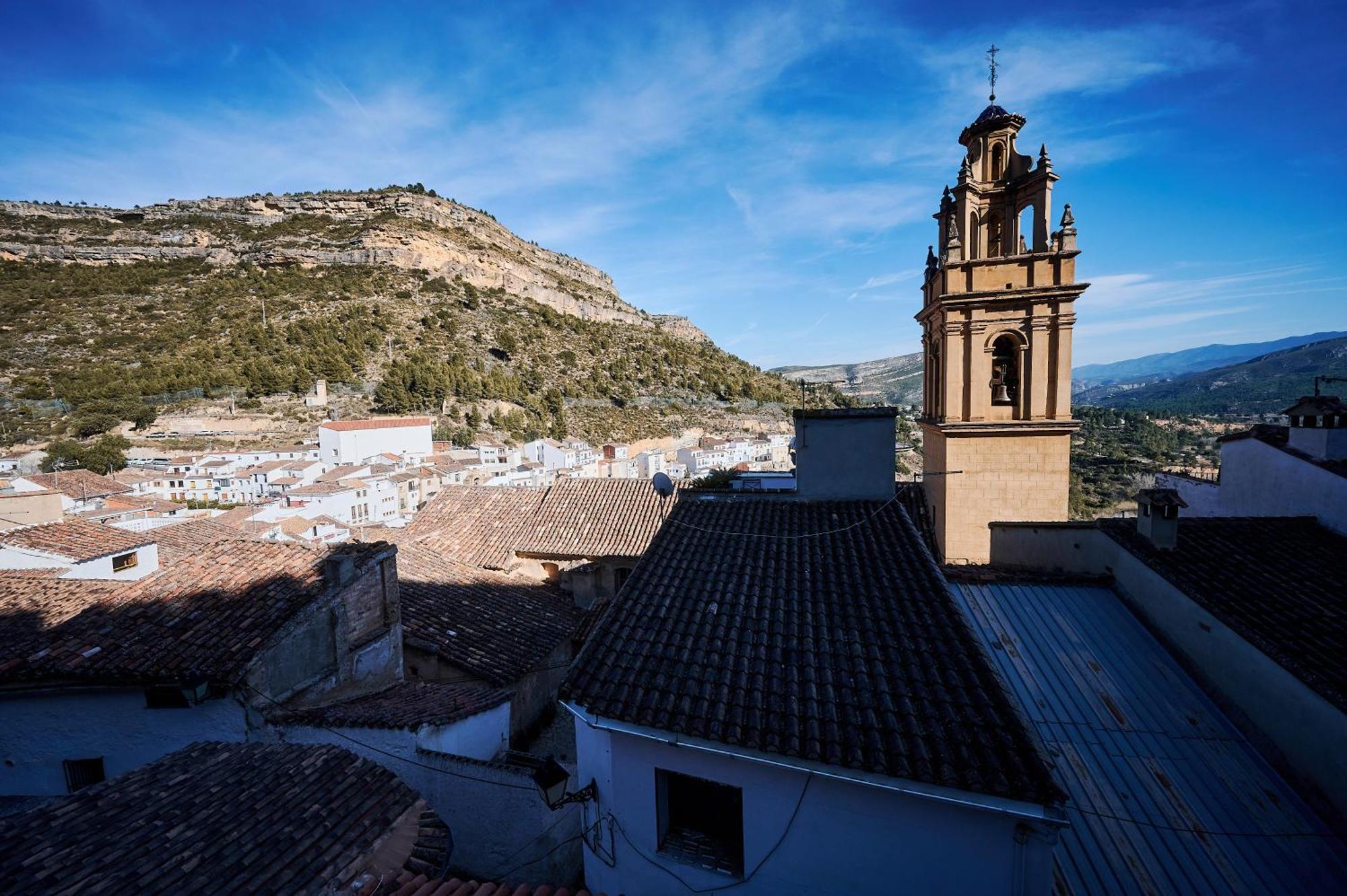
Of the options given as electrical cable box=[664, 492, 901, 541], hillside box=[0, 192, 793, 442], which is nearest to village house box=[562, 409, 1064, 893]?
electrical cable box=[664, 492, 901, 541]

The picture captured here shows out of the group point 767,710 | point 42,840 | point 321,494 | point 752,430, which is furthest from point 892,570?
point 752,430

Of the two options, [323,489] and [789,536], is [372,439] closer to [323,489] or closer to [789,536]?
[323,489]

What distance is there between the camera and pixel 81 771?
6.45 metres

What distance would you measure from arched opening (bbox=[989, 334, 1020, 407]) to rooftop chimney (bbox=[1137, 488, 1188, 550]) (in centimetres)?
378

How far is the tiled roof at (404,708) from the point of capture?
20.7 feet

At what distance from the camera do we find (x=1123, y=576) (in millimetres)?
6641

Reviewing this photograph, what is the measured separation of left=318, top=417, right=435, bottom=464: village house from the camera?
46.4 metres

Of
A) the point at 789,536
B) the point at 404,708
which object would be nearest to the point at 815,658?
the point at 789,536

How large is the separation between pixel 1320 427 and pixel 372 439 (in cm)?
5326

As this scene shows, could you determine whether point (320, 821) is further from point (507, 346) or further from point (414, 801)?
point (507, 346)

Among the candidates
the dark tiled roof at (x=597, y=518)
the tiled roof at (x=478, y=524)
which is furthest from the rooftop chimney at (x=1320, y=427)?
the tiled roof at (x=478, y=524)

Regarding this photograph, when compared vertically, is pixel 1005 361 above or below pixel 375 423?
above

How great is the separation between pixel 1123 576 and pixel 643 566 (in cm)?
554

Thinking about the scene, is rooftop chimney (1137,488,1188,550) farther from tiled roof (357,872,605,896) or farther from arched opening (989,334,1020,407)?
tiled roof (357,872,605,896)
